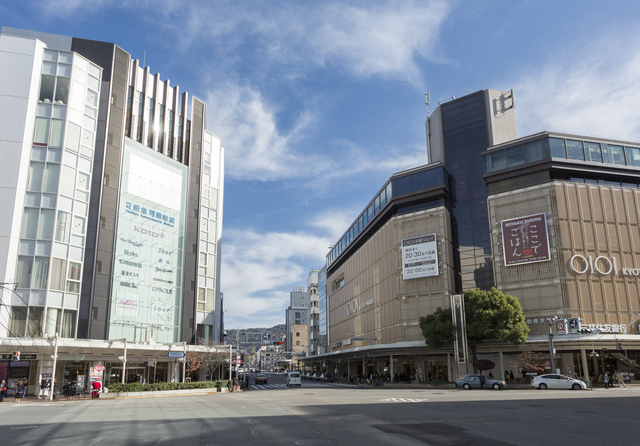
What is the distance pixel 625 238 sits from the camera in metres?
57.1

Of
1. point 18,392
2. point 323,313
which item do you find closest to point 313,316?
point 323,313

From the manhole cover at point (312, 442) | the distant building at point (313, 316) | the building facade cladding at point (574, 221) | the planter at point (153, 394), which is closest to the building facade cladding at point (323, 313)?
the distant building at point (313, 316)

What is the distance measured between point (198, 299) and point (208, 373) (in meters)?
10.8

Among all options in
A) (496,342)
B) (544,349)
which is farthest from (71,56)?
(544,349)

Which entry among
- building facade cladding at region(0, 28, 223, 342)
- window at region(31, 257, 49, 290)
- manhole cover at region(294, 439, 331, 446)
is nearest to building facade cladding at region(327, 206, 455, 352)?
building facade cladding at region(0, 28, 223, 342)

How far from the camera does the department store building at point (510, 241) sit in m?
54.4

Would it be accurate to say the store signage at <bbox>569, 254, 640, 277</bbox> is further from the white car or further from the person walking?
the person walking

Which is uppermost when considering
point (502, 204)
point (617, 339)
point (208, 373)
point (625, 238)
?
point (502, 204)

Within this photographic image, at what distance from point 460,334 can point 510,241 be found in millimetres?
14001

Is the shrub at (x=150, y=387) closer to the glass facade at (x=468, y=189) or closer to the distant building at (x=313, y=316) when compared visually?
the glass facade at (x=468, y=189)

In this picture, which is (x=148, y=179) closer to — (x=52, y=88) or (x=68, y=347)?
(x=52, y=88)

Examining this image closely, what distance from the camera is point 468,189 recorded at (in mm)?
68875

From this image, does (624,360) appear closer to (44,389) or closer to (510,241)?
(510,241)

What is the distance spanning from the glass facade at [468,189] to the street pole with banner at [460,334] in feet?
39.2
